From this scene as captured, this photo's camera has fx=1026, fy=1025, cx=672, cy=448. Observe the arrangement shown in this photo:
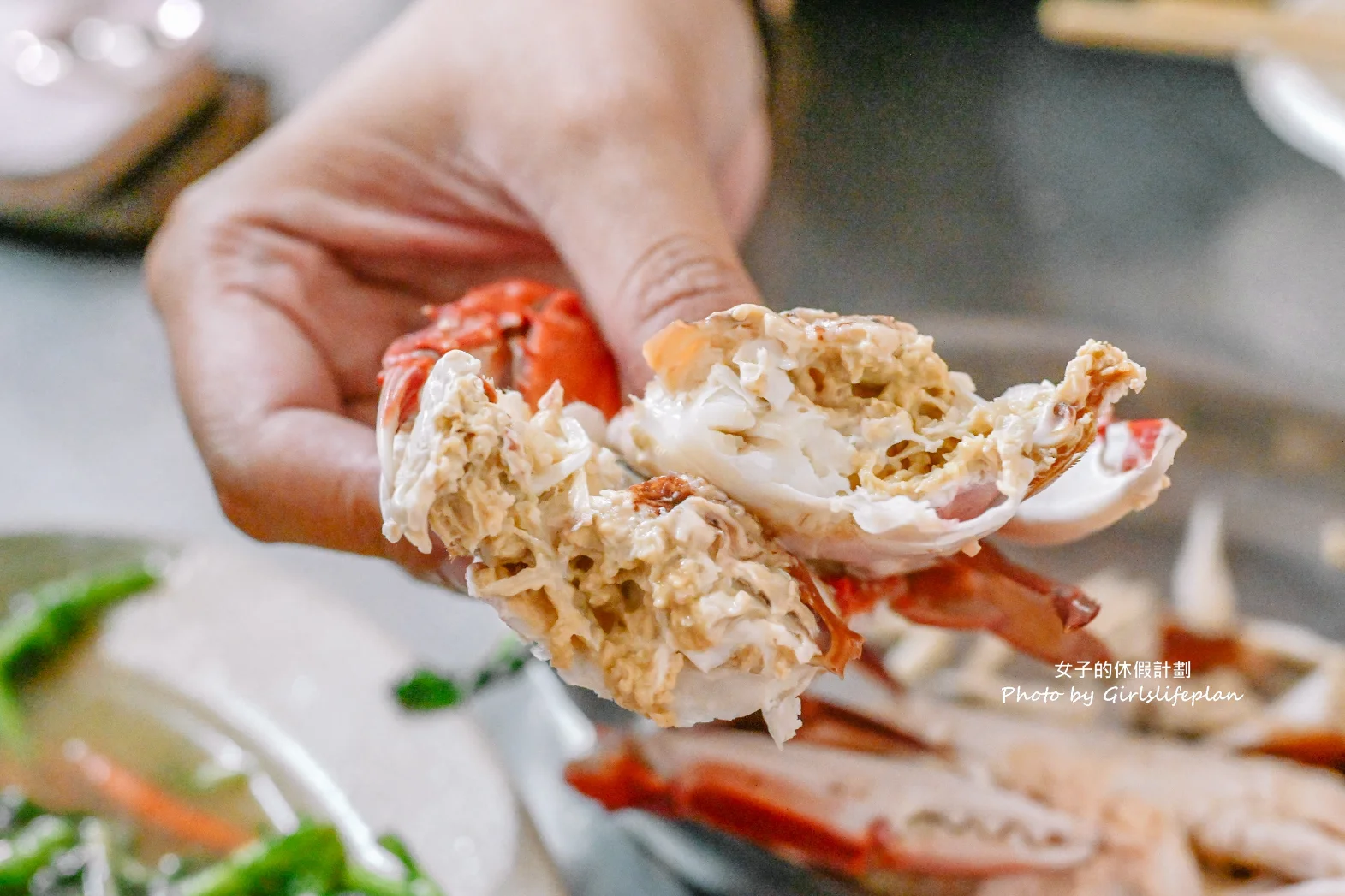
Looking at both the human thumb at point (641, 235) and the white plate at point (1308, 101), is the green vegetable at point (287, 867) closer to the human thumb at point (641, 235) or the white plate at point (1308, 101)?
the human thumb at point (641, 235)

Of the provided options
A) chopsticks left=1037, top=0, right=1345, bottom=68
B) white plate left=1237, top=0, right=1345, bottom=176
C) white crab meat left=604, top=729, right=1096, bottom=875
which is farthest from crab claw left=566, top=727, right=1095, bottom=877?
chopsticks left=1037, top=0, right=1345, bottom=68

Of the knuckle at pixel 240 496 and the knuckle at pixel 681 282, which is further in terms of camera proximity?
the knuckle at pixel 240 496

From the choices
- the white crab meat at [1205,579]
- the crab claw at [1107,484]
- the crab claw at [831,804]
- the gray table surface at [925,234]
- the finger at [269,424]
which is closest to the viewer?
the crab claw at [1107,484]

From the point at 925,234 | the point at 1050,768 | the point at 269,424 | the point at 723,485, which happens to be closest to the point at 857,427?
the point at 723,485

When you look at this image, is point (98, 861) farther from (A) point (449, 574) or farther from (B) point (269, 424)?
(A) point (449, 574)

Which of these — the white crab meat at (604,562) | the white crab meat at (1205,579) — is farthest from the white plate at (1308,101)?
the white crab meat at (604,562)

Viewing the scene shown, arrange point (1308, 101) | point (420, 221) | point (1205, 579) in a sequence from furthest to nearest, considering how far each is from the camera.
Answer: point (1308, 101)
point (1205, 579)
point (420, 221)

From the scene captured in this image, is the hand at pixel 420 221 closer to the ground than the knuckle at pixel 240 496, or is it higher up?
higher up

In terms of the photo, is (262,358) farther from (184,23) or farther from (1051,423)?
(184,23)
